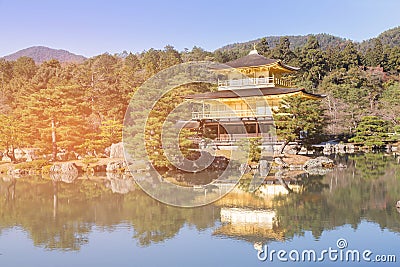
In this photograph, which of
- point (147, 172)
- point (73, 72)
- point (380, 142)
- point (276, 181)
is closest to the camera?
point (276, 181)

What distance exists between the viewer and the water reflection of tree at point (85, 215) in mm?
8266

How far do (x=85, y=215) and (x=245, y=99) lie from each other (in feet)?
46.3

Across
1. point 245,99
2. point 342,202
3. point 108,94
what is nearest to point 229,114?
point 245,99

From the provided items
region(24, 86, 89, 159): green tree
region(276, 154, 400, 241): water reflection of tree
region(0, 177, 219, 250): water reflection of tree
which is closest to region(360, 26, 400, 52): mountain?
region(24, 86, 89, 159): green tree

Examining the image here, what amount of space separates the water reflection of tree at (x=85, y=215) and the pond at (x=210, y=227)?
0.02 meters

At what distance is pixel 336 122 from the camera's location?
28141 mm

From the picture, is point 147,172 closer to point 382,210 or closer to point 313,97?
point 382,210

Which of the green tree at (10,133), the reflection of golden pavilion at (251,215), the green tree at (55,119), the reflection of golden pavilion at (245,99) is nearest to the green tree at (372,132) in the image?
the reflection of golden pavilion at (245,99)

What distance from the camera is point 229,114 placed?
73.7 feet

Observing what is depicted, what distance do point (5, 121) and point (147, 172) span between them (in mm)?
7607

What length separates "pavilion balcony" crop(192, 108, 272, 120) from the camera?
851 inches

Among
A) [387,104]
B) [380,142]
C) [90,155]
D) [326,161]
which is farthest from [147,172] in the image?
[387,104]

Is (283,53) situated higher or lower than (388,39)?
lower

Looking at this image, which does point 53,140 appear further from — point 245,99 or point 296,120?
→ point 296,120
